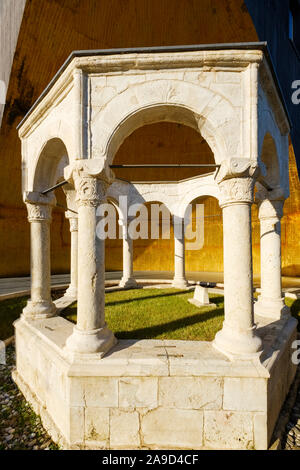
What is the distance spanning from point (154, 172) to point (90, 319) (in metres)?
13.9

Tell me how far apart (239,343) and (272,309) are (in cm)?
250

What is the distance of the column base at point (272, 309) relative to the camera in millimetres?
5317

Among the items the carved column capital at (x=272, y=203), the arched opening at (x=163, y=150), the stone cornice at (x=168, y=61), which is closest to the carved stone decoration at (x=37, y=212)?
the stone cornice at (x=168, y=61)

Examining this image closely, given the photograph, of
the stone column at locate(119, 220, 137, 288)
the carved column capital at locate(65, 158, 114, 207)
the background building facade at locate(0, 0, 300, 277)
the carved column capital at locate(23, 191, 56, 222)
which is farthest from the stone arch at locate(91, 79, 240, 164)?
the background building facade at locate(0, 0, 300, 277)

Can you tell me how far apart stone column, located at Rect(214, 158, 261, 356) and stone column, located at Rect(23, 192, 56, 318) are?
151 inches

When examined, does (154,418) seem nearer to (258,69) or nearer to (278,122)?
(258,69)

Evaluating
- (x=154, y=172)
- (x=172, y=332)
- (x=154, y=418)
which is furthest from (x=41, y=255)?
(x=154, y=172)

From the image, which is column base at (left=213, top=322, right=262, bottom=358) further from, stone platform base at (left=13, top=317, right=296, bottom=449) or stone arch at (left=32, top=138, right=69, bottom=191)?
stone arch at (left=32, top=138, right=69, bottom=191)

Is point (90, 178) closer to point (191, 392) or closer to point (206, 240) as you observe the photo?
point (191, 392)

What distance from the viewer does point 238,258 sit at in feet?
11.7

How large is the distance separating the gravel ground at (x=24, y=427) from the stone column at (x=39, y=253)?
1.57 m

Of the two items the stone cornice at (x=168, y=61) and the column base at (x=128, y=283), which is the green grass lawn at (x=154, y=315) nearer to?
the column base at (x=128, y=283)

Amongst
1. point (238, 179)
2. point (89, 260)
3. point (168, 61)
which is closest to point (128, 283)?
point (89, 260)
